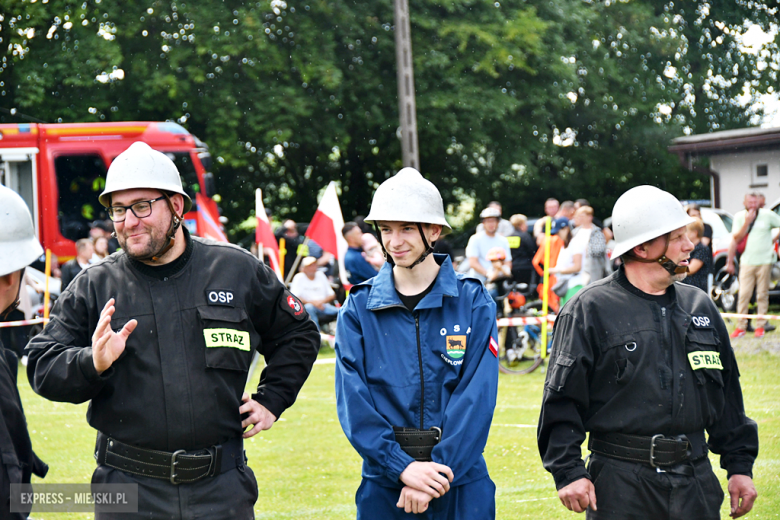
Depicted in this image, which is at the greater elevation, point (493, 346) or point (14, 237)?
point (14, 237)

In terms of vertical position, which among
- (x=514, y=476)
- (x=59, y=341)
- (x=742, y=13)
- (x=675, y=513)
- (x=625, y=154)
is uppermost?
(x=742, y=13)

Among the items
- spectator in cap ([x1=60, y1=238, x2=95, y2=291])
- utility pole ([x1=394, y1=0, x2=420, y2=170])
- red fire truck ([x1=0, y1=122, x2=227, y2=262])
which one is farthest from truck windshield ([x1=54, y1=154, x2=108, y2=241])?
utility pole ([x1=394, y1=0, x2=420, y2=170])

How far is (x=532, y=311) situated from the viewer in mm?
11336

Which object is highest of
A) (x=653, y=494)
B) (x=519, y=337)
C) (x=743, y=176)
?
(x=743, y=176)

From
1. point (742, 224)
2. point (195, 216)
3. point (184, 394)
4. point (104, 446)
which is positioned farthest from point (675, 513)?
point (195, 216)

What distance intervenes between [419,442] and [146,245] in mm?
1261

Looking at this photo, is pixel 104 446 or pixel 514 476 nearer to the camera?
pixel 104 446

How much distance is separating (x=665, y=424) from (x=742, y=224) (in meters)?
10.9

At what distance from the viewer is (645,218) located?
349 cm

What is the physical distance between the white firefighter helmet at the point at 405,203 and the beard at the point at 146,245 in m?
0.81

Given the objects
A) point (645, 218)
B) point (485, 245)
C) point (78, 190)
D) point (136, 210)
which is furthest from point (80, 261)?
point (645, 218)

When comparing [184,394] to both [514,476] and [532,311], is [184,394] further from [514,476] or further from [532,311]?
[532,311]

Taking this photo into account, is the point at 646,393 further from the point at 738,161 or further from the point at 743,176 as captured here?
the point at 738,161

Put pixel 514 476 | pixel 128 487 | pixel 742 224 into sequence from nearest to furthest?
pixel 128 487 → pixel 514 476 → pixel 742 224
